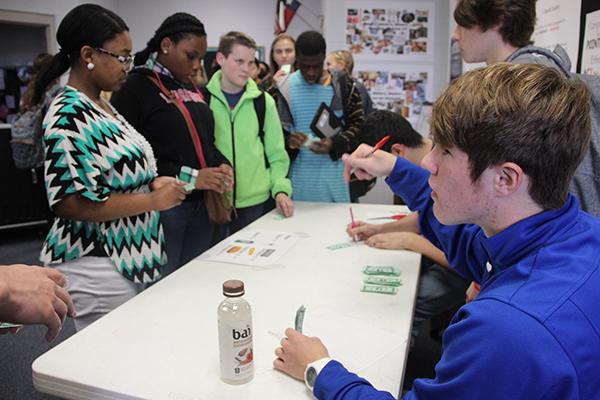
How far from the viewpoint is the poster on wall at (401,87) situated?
13.5 ft

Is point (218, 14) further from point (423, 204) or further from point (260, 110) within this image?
point (423, 204)

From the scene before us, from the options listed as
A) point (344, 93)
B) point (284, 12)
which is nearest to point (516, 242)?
point (344, 93)

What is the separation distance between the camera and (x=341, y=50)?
158 inches

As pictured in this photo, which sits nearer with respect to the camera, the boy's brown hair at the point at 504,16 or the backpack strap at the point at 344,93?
the boy's brown hair at the point at 504,16

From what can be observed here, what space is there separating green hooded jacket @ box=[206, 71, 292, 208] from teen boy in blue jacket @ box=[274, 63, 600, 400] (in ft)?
4.61

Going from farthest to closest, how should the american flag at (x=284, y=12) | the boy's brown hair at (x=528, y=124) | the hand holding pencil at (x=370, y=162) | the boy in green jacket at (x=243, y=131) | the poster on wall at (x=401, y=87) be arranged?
the american flag at (x=284, y=12), the poster on wall at (x=401, y=87), the boy in green jacket at (x=243, y=131), the hand holding pencil at (x=370, y=162), the boy's brown hair at (x=528, y=124)

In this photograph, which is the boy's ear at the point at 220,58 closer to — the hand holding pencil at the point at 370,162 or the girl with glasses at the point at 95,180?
the girl with glasses at the point at 95,180

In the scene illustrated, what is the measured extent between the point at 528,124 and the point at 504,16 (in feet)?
3.10

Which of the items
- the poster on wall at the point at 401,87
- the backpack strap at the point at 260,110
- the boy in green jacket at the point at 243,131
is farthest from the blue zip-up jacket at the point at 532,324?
the poster on wall at the point at 401,87

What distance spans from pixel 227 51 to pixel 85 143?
1105mm

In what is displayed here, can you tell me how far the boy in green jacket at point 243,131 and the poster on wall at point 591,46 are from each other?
1.39 meters

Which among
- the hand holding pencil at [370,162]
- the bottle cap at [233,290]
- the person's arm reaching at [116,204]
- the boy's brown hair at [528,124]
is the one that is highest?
the boy's brown hair at [528,124]

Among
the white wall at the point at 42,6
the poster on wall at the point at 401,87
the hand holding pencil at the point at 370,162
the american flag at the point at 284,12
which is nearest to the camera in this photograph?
the hand holding pencil at the point at 370,162

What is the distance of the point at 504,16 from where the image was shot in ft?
4.98
